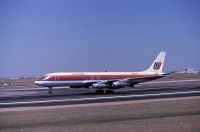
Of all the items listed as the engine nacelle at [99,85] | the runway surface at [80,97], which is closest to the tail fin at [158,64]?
the runway surface at [80,97]

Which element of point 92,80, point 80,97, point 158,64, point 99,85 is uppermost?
point 158,64

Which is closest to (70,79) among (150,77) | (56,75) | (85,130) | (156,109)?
(56,75)

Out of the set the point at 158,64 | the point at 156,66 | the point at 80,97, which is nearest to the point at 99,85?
the point at 80,97

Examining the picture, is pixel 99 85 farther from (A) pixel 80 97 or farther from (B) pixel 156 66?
(B) pixel 156 66

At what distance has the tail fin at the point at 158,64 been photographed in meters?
60.1

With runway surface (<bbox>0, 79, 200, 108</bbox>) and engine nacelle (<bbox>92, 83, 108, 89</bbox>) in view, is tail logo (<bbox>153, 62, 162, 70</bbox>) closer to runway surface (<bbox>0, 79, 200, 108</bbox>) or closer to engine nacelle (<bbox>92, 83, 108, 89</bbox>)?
runway surface (<bbox>0, 79, 200, 108</bbox>)

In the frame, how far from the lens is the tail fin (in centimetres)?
6006

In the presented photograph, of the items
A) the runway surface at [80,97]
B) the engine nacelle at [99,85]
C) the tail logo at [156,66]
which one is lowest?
the runway surface at [80,97]

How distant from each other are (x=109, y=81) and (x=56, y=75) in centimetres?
725

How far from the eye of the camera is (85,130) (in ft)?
59.2

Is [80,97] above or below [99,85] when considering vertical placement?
below

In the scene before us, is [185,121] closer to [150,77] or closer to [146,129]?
[146,129]

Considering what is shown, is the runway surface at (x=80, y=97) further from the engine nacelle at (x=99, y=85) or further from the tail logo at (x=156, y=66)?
the tail logo at (x=156, y=66)

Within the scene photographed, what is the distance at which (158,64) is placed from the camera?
61.1 meters
